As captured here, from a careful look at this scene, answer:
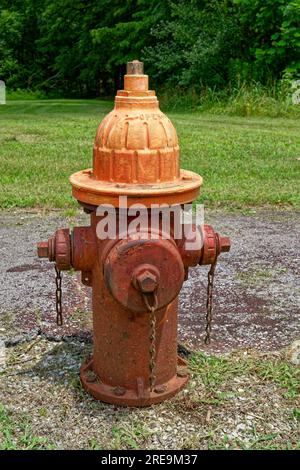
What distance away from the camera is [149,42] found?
1889 centimetres

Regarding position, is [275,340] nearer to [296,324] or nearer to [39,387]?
[296,324]

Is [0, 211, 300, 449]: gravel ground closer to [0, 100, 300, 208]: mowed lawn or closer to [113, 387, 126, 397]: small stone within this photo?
[113, 387, 126, 397]: small stone

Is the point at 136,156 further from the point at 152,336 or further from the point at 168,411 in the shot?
the point at 168,411

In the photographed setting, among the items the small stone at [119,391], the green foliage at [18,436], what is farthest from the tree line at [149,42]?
the green foliage at [18,436]

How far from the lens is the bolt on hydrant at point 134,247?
6.77 feet

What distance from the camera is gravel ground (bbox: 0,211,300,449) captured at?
2148 mm

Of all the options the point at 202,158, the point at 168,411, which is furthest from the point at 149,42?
the point at 168,411

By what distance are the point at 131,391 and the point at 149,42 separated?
17.7 m

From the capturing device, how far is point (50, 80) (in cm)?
2797

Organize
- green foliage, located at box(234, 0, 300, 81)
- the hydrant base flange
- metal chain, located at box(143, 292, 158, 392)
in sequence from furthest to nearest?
green foliage, located at box(234, 0, 300, 81) → the hydrant base flange → metal chain, located at box(143, 292, 158, 392)

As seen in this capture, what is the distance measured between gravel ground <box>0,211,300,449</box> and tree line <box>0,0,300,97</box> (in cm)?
975

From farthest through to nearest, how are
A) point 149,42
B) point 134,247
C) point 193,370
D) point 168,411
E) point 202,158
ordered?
point 149,42 → point 202,158 → point 193,370 → point 168,411 → point 134,247

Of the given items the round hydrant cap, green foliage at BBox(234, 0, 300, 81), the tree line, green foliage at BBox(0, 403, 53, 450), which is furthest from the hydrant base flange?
green foliage at BBox(234, 0, 300, 81)
